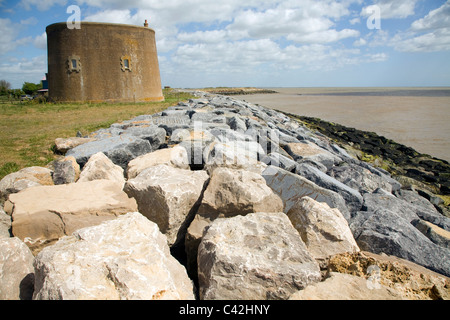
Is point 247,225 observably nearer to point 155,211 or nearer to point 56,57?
point 155,211

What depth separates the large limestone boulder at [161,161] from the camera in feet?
11.2

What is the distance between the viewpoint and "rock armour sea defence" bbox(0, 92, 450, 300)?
1.66 metres

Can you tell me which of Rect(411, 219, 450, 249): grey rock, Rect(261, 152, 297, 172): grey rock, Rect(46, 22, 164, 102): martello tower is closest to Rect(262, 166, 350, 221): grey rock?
Rect(261, 152, 297, 172): grey rock

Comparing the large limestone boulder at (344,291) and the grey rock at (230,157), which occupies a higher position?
the grey rock at (230,157)

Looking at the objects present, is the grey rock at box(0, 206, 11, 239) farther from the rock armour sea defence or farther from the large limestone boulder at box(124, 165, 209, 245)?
the large limestone boulder at box(124, 165, 209, 245)

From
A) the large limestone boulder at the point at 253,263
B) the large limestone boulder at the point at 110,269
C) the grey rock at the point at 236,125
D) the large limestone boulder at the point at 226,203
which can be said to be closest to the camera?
the large limestone boulder at the point at 110,269

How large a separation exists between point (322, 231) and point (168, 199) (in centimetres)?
129

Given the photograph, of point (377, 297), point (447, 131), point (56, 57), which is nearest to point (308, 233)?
point (377, 297)

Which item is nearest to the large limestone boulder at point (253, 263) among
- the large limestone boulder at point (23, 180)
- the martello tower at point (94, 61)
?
the large limestone boulder at point (23, 180)

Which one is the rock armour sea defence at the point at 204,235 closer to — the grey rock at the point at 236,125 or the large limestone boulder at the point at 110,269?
the large limestone boulder at the point at 110,269

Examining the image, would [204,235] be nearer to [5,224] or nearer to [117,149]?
[5,224]

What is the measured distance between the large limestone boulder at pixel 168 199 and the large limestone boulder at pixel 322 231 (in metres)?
0.94

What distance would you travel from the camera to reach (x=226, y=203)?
2539 mm

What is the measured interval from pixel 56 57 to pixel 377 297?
48.4 feet
